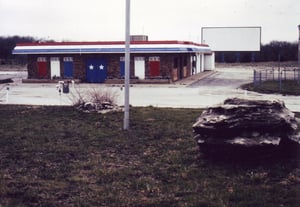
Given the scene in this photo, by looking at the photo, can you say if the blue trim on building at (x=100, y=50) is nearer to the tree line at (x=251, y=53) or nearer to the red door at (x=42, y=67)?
the red door at (x=42, y=67)

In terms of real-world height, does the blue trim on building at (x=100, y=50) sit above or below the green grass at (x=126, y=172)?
above

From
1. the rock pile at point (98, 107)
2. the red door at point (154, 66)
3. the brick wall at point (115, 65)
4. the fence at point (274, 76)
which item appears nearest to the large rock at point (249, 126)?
the rock pile at point (98, 107)

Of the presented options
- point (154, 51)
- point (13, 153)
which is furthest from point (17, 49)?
point (13, 153)

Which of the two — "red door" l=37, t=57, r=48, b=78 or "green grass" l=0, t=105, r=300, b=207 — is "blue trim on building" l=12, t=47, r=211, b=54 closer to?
"red door" l=37, t=57, r=48, b=78

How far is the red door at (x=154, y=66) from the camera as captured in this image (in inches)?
1430

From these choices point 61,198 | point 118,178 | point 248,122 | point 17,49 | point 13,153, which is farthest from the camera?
point 17,49

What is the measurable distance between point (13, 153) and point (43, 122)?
15.3 ft

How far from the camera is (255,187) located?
25.5ft

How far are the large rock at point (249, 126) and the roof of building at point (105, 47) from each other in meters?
25.9

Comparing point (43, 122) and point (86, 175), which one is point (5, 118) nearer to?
point (43, 122)

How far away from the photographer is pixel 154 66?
3644cm

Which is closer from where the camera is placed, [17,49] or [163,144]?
[163,144]

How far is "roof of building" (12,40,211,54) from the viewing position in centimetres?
3541

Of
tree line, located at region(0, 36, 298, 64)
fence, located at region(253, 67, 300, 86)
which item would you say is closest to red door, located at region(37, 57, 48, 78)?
fence, located at region(253, 67, 300, 86)
